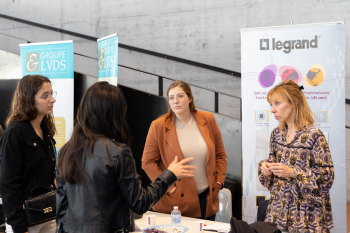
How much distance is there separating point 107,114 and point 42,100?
92cm

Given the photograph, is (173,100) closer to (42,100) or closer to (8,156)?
(42,100)

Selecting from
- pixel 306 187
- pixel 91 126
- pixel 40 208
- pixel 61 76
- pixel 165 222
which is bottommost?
pixel 165 222

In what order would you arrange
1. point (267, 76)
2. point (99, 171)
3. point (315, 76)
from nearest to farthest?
point (99, 171) → point (315, 76) → point (267, 76)

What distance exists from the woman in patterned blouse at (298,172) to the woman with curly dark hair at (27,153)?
143cm

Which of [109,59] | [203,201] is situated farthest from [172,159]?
[109,59]

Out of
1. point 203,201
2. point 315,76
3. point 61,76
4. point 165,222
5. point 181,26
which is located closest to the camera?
point 165,222

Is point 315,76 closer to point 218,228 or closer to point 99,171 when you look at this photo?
point 218,228

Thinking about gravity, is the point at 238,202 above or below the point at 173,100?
below

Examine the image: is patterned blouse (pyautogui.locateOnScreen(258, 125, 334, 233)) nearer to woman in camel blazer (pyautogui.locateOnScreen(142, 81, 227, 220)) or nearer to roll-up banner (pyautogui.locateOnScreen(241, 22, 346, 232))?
woman in camel blazer (pyautogui.locateOnScreen(142, 81, 227, 220))

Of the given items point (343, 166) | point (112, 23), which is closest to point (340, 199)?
point (343, 166)

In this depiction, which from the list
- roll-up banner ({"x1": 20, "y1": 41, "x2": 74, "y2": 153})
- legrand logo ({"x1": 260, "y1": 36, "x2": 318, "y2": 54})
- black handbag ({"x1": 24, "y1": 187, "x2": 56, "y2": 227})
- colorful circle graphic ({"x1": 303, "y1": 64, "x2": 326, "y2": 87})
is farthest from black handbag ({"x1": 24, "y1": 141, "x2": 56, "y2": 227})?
colorful circle graphic ({"x1": 303, "y1": 64, "x2": 326, "y2": 87})

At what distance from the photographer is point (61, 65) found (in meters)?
3.88

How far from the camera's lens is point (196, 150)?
8.08 feet

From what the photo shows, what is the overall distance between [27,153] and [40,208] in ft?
1.12
